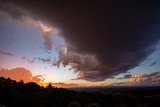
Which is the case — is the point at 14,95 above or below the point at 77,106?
above

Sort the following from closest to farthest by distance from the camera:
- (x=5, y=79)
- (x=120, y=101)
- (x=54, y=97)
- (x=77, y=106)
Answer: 1. (x=77, y=106)
2. (x=54, y=97)
3. (x=120, y=101)
4. (x=5, y=79)

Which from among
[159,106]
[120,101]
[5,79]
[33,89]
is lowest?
[159,106]

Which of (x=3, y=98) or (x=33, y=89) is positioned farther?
(x=33, y=89)

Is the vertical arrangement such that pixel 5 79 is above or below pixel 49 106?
above

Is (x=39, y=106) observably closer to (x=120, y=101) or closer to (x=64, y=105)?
(x=64, y=105)

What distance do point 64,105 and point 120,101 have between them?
587 inches

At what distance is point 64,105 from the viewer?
39906mm

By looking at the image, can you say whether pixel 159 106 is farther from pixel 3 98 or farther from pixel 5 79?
pixel 5 79

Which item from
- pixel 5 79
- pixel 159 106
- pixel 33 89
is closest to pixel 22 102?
pixel 33 89

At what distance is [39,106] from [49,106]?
8.73 ft

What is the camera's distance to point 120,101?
48.5 m

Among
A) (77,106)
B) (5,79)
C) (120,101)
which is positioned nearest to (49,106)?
(77,106)

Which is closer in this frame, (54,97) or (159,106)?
(159,106)

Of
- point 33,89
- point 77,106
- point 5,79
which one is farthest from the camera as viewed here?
point 5,79
